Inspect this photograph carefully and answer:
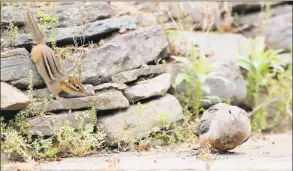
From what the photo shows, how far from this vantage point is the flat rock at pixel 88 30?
2.80m

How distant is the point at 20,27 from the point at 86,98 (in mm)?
529

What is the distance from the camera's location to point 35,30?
282cm

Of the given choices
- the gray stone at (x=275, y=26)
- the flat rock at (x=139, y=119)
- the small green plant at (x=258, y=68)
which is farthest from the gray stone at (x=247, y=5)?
the flat rock at (x=139, y=119)

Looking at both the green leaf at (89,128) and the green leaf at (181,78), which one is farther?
the green leaf at (181,78)

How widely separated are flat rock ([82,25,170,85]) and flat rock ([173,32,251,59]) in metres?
0.32

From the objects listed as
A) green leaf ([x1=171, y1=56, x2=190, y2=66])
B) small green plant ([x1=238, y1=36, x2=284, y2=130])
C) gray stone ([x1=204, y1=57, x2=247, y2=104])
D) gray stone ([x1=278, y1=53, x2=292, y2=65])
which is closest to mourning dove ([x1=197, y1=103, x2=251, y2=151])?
green leaf ([x1=171, y1=56, x2=190, y2=66])

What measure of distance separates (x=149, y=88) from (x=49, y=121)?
1.05 m

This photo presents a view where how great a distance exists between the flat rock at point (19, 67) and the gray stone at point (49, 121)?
7.4 inches

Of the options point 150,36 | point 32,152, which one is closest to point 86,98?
point 32,152

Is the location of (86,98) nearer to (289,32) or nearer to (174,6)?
(174,6)

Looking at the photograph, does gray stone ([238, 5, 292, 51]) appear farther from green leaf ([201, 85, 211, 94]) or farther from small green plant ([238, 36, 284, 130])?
green leaf ([201, 85, 211, 94])

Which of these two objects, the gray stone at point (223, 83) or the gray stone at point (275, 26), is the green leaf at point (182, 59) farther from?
the gray stone at point (275, 26)

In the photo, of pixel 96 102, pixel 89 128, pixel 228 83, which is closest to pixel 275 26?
pixel 228 83

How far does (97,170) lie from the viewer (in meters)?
2.50
